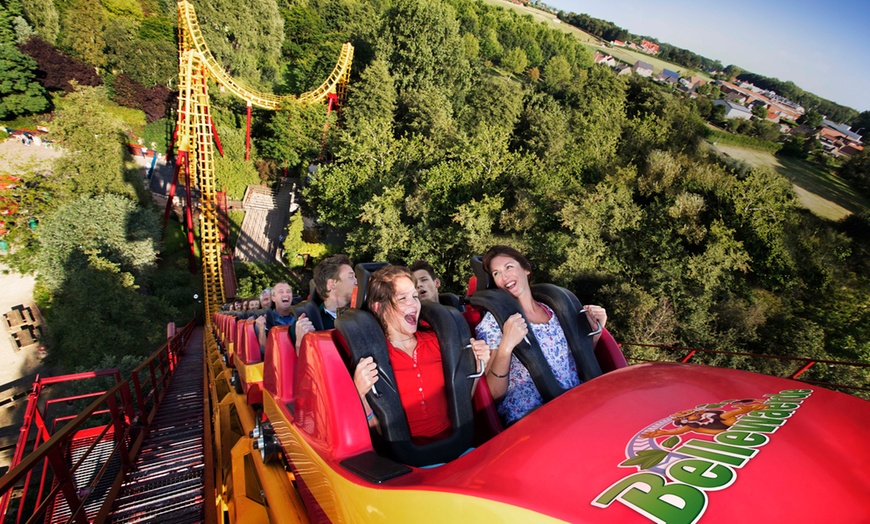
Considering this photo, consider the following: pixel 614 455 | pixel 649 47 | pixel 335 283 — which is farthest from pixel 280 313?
pixel 649 47

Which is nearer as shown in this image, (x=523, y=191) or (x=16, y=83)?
(x=523, y=191)

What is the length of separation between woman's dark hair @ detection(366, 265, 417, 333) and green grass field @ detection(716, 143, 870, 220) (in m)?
20.5

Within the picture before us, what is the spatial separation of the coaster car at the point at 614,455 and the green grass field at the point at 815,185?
20152 millimetres

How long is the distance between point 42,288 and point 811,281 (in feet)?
82.6

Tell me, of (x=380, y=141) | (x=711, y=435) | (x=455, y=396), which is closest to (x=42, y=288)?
(x=380, y=141)

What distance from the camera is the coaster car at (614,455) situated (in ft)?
3.02

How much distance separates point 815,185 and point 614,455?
1047 inches

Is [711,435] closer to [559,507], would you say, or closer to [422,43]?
[559,507]

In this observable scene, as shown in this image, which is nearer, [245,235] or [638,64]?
[245,235]

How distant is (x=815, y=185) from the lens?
20.2m

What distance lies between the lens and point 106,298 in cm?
1180

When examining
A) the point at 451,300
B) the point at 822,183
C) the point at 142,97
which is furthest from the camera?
the point at 142,97

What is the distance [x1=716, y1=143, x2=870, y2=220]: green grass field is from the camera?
17078 mm

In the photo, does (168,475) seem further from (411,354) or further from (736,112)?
(736,112)
